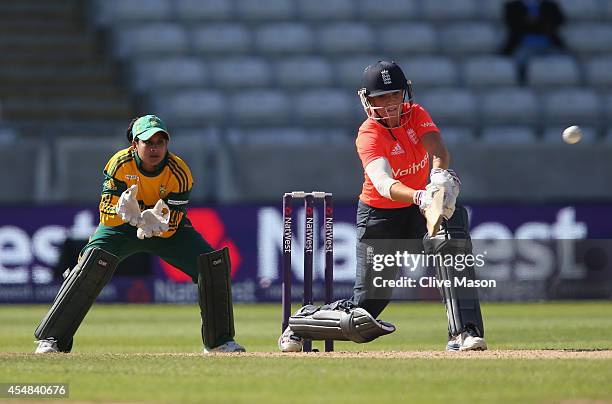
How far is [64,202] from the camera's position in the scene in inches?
705

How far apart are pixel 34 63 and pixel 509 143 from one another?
26.3 ft

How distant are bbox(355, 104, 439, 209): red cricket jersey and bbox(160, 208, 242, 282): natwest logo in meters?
8.73

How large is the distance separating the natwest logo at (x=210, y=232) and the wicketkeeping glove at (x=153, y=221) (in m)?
8.70

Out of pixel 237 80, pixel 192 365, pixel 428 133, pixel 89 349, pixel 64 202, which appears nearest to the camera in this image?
pixel 192 365

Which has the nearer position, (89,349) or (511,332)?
(89,349)

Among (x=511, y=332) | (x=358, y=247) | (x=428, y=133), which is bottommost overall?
(x=511, y=332)

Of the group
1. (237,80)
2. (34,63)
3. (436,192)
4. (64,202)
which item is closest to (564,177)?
(237,80)

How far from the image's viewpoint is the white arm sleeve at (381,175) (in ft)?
28.5

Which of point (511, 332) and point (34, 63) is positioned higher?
point (34, 63)

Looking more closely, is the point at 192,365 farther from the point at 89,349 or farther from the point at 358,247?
the point at 89,349

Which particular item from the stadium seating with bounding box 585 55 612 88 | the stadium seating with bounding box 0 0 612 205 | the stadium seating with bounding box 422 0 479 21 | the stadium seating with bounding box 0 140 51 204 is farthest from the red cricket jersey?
the stadium seating with bounding box 422 0 479 21

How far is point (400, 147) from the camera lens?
9.12 meters

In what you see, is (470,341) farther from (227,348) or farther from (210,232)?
(210,232)

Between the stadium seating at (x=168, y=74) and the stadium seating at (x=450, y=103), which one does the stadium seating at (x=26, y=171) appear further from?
the stadium seating at (x=450, y=103)
